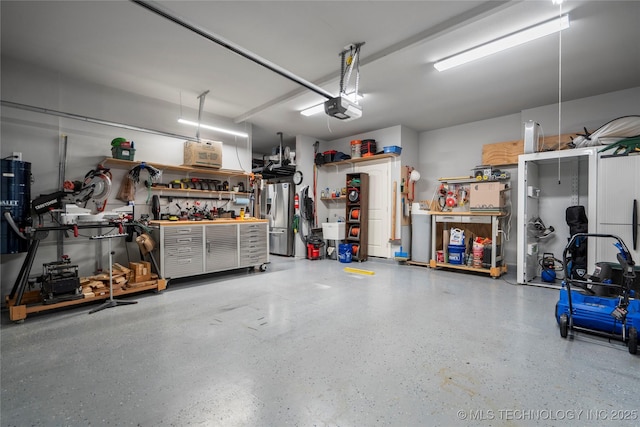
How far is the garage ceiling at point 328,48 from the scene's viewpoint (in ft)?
9.25

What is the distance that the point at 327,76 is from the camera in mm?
4184

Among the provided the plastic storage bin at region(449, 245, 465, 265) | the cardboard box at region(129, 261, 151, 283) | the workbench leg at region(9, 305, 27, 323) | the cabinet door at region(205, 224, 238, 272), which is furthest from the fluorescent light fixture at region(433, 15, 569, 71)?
the workbench leg at region(9, 305, 27, 323)

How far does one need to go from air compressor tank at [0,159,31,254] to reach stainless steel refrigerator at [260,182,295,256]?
494 centimetres

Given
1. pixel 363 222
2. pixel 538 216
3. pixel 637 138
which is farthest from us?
pixel 363 222

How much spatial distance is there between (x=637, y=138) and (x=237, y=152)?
6.62m

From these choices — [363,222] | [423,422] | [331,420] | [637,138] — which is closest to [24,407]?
[331,420]

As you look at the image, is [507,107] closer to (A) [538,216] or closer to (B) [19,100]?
(A) [538,216]

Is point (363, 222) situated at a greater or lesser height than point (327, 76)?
lesser

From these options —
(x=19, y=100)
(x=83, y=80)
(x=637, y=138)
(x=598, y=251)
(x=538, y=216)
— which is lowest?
(x=598, y=251)

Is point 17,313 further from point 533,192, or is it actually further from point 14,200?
point 533,192

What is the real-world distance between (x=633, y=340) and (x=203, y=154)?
5935 millimetres

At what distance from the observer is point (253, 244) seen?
552 centimetres

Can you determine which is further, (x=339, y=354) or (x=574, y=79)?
(x=574, y=79)

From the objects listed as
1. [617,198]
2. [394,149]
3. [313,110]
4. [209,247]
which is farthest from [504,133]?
[209,247]
